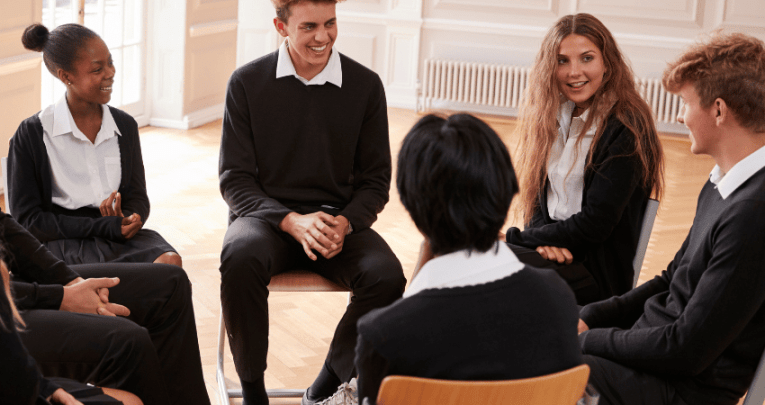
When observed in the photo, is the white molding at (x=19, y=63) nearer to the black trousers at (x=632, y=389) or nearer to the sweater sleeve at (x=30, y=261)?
the sweater sleeve at (x=30, y=261)

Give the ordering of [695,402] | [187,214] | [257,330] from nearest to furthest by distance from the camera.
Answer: [695,402], [257,330], [187,214]

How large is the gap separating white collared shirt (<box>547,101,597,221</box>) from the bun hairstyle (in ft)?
5.07

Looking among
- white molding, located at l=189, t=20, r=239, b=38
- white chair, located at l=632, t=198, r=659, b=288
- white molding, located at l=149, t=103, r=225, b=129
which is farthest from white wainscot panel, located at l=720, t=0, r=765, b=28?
white chair, located at l=632, t=198, r=659, b=288

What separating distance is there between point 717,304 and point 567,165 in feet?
3.03

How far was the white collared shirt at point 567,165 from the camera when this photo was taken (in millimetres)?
2346

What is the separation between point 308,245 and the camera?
2.27 metres

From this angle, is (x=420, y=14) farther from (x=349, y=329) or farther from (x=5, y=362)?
(x=5, y=362)

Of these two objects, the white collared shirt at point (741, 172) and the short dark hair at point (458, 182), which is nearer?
the short dark hair at point (458, 182)

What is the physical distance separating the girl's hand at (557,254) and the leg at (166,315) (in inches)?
41.9

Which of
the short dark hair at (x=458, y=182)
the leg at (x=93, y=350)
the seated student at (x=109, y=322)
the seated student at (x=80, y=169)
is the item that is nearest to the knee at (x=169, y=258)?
the seated student at (x=80, y=169)

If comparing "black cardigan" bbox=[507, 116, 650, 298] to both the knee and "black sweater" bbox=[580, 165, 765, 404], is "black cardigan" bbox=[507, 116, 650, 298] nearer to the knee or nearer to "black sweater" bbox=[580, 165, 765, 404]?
"black sweater" bbox=[580, 165, 765, 404]

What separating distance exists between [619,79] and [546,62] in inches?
9.2

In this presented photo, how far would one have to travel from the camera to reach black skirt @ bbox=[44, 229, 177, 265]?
2.29 metres

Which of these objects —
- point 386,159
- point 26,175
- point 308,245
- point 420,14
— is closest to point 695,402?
point 308,245
